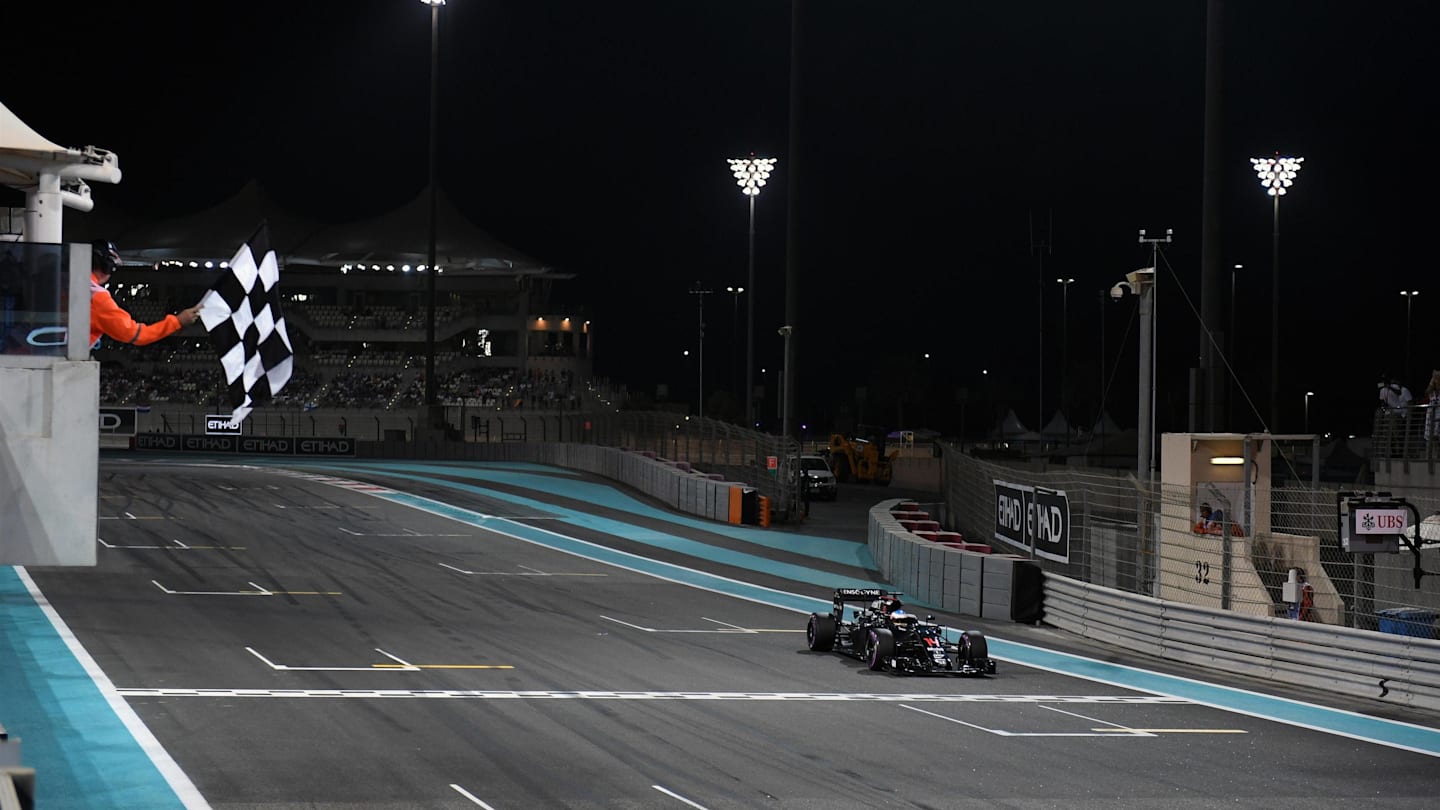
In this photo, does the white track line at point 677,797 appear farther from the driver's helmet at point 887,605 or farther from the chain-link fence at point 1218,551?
the chain-link fence at point 1218,551

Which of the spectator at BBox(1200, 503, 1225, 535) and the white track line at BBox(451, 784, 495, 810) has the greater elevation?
the spectator at BBox(1200, 503, 1225, 535)

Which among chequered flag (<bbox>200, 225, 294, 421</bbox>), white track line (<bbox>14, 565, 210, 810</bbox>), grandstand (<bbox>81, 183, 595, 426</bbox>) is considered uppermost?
grandstand (<bbox>81, 183, 595, 426</bbox>)

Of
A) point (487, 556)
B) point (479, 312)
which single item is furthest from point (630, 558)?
point (479, 312)

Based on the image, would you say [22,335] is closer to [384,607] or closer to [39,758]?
[39,758]

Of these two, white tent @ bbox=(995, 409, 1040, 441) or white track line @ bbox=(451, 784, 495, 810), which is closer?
white track line @ bbox=(451, 784, 495, 810)

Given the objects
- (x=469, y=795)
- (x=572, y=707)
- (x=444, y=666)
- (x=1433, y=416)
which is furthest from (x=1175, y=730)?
(x=1433, y=416)

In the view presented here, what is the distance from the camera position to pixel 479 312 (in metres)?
90.6

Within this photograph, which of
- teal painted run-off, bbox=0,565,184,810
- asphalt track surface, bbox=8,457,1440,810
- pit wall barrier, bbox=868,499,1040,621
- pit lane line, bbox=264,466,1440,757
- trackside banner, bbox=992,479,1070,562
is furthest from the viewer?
pit wall barrier, bbox=868,499,1040,621

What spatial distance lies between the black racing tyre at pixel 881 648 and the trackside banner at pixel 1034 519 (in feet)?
17.1

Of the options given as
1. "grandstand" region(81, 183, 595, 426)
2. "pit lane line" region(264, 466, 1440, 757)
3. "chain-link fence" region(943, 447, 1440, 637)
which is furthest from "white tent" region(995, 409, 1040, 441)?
"chain-link fence" region(943, 447, 1440, 637)

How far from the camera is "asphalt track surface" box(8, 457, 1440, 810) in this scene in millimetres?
11844

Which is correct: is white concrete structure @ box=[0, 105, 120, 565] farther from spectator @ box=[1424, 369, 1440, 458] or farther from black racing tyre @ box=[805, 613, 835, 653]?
spectator @ box=[1424, 369, 1440, 458]

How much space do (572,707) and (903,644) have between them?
15.0 ft

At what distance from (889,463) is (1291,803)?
47938 millimetres
